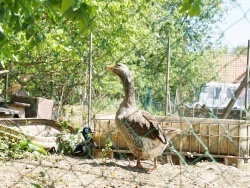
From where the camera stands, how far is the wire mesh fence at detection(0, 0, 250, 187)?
1.94 meters

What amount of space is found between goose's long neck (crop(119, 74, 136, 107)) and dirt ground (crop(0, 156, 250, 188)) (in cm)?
56

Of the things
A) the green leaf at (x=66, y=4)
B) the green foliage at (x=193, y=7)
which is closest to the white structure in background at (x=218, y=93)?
the green foliage at (x=193, y=7)

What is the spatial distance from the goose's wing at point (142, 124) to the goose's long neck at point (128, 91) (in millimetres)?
92

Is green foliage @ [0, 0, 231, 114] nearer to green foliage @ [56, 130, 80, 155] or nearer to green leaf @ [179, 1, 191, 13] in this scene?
green leaf @ [179, 1, 191, 13]

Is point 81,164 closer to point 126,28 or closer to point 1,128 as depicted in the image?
point 1,128

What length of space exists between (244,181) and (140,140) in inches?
37.2

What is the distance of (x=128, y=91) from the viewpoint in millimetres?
3268

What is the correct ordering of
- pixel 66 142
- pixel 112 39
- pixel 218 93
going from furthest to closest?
→ pixel 66 142, pixel 112 39, pixel 218 93

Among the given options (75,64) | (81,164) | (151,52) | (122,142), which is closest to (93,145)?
(122,142)

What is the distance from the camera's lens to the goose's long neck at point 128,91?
10.5ft

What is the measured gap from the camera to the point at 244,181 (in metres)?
3.50

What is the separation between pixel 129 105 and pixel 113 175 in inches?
24.6

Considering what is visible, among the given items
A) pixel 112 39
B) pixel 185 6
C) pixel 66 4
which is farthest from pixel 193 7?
pixel 112 39

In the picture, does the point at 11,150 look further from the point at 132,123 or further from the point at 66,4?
the point at 66,4
